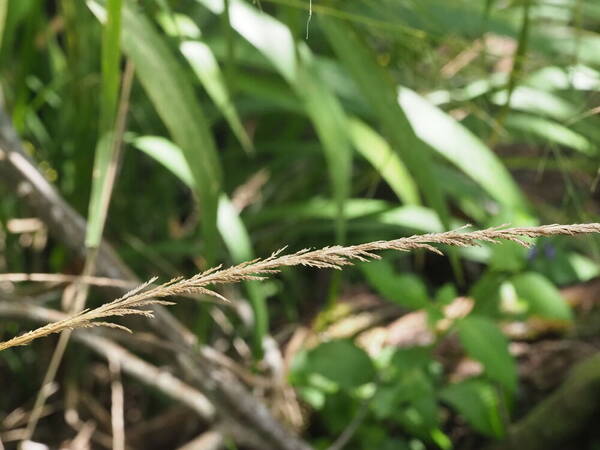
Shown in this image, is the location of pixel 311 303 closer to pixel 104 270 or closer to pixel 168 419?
pixel 168 419

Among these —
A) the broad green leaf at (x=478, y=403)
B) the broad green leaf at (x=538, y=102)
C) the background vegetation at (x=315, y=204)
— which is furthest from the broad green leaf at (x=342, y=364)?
the broad green leaf at (x=538, y=102)

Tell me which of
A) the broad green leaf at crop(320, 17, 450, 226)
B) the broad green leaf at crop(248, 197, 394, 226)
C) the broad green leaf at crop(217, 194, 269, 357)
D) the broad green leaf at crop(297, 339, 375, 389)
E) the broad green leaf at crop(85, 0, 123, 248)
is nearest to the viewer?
the broad green leaf at crop(85, 0, 123, 248)

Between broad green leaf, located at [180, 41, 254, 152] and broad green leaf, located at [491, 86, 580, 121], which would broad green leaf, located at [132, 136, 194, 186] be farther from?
broad green leaf, located at [491, 86, 580, 121]

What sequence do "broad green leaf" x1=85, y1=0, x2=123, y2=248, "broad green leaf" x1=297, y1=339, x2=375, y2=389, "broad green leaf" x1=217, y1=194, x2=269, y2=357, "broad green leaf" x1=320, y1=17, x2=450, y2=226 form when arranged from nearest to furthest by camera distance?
"broad green leaf" x1=85, y1=0, x2=123, y2=248, "broad green leaf" x1=320, y1=17, x2=450, y2=226, "broad green leaf" x1=217, y1=194, x2=269, y2=357, "broad green leaf" x1=297, y1=339, x2=375, y2=389

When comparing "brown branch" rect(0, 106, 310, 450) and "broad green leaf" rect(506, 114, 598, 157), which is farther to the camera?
"broad green leaf" rect(506, 114, 598, 157)

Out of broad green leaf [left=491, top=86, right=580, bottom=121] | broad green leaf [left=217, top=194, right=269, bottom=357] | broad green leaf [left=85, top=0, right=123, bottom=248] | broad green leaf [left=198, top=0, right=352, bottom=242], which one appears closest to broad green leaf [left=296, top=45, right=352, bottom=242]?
broad green leaf [left=198, top=0, right=352, bottom=242]

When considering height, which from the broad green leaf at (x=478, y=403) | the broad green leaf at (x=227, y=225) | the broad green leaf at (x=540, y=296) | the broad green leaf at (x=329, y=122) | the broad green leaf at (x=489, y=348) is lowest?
the broad green leaf at (x=478, y=403)

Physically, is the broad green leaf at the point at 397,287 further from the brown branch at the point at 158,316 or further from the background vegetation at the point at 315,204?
the brown branch at the point at 158,316
